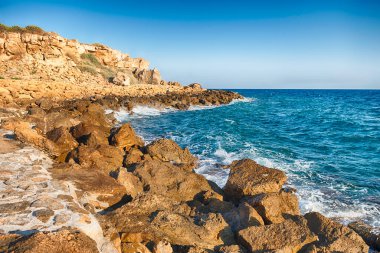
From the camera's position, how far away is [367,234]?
7168 millimetres

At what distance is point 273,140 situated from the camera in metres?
20.1

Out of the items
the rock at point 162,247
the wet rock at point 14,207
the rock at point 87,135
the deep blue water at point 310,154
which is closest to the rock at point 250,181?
the deep blue water at point 310,154

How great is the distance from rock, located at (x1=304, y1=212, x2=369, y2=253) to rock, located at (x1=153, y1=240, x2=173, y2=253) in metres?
2.52

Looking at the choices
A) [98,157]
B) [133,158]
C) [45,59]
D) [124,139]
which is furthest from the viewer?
[45,59]

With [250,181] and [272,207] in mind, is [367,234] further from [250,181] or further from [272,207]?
[250,181]

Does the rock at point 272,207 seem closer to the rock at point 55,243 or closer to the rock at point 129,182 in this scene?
the rock at point 129,182

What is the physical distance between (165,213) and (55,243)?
7.56 ft

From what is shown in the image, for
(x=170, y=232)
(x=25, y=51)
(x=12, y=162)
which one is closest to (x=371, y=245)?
(x=170, y=232)

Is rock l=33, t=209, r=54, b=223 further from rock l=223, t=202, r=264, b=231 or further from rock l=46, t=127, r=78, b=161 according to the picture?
rock l=46, t=127, r=78, b=161

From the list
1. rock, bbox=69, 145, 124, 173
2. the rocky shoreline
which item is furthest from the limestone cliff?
the rocky shoreline

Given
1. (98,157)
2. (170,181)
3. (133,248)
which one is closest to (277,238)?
(133,248)

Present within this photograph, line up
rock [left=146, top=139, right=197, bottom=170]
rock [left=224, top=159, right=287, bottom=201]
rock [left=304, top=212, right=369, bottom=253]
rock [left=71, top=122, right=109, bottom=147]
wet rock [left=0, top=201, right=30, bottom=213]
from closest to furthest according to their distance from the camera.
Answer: wet rock [left=0, top=201, right=30, bottom=213] < rock [left=304, top=212, right=369, bottom=253] < rock [left=224, top=159, right=287, bottom=201] < rock [left=71, top=122, right=109, bottom=147] < rock [left=146, top=139, right=197, bottom=170]

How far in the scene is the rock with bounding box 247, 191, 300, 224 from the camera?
6562mm

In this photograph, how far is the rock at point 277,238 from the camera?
206 inches
